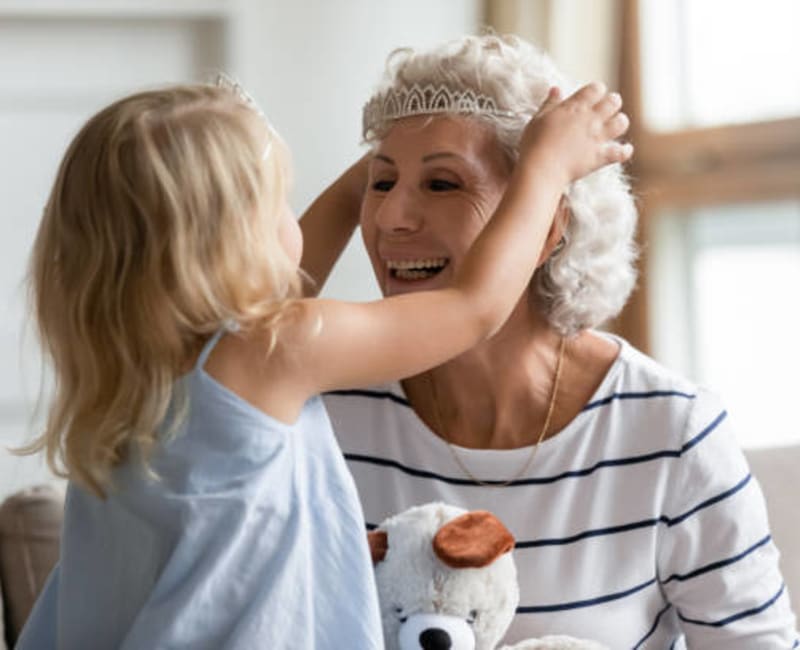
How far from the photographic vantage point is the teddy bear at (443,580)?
4.58ft

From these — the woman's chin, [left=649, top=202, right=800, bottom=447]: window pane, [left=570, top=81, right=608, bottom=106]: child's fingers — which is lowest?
[left=649, top=202, right=800, bottom=447]: window pane

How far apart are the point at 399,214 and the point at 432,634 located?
1.80 ft

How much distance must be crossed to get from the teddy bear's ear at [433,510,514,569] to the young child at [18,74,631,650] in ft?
0.26

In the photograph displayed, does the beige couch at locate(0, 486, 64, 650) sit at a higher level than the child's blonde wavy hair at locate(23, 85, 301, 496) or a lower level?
lower

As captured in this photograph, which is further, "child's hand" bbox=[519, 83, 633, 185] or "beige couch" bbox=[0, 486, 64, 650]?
"beige couch" bbox=[0, 486, 64, 650]

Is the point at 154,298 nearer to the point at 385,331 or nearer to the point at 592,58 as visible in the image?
the point at 385,331

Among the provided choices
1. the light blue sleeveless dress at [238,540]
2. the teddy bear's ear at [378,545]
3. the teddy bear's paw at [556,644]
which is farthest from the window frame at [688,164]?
the light blue sleeveless dress at [238,540]

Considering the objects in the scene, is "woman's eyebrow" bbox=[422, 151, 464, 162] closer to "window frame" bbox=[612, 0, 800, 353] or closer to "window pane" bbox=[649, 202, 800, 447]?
"window frame" bbox=[612, 0, 800, 353]

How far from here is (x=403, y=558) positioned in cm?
142

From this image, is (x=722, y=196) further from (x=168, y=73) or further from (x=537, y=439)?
(x=537, y=439)

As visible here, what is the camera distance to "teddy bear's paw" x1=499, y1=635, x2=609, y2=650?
1567mm

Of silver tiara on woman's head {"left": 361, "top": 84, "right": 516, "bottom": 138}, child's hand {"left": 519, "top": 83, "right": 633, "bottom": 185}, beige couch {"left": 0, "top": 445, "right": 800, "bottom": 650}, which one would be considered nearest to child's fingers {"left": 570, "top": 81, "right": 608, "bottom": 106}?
child's hand {"left": 519, "top": 83, "right": 633, "bottom": 185}

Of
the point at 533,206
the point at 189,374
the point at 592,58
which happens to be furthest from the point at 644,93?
the point at 189,374

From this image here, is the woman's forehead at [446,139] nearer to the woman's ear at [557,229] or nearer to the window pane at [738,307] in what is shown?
the woman's ear at [557,229]
